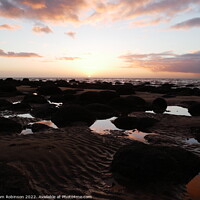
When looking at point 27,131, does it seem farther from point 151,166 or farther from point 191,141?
point 191,141

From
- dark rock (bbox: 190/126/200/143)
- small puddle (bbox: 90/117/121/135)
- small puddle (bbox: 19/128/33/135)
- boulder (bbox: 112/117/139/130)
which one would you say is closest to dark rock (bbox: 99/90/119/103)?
small puddle (bbox: 90/117/121/135)

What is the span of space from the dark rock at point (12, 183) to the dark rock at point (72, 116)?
673 cm

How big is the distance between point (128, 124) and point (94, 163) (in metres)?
5.33

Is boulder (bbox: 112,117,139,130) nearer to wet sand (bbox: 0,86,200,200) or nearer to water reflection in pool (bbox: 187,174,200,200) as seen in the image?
wet sand (bbox: 0,86,200,200)

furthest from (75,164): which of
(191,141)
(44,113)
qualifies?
(44,113)

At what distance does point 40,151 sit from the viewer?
5688 mm

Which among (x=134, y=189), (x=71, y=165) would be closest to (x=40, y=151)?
(x=71, y=165)

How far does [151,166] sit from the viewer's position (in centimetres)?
471

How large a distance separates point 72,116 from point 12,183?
749cm

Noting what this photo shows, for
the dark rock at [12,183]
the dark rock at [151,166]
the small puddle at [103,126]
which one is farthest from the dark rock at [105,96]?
the dark rock at [12,183]

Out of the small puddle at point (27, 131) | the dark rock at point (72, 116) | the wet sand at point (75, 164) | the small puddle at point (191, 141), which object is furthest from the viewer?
the dark rock at point (72, 116)

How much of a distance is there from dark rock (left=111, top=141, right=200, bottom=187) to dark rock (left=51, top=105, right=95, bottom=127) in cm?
581

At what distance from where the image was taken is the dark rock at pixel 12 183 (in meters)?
3.50

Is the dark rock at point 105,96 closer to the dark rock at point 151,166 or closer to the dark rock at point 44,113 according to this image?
the dark rock at point 44,113
